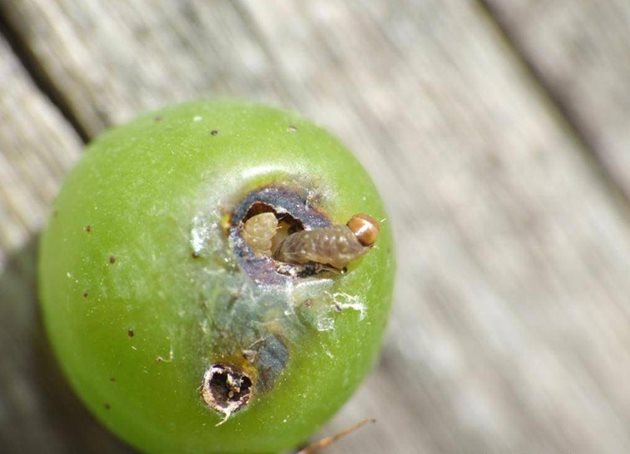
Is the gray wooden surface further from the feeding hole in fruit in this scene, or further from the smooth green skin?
the feeding hole in fruit

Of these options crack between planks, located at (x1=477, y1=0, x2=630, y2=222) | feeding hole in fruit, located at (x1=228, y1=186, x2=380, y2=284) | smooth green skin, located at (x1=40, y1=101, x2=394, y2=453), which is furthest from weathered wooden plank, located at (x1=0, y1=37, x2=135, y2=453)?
crack between planks, located at (x1=477, y1=0, x2=630, y2=222)

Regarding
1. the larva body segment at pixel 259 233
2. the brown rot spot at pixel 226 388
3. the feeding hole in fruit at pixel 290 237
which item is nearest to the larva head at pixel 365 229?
the feeding hole in fruit at pixel 290 237

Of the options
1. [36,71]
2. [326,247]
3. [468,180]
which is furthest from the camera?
[468,180]

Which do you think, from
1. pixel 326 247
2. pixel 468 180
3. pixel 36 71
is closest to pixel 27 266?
pixel 36 71

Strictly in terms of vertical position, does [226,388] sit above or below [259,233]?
below

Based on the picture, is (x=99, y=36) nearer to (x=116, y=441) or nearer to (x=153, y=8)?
(x=153, y=8)

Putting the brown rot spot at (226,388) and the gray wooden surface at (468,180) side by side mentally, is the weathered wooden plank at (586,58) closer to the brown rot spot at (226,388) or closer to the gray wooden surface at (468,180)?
the gray wooden surface at (468,180)

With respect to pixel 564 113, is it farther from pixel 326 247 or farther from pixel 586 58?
pixel 326 247
